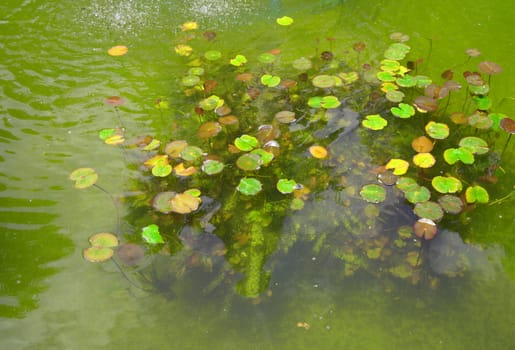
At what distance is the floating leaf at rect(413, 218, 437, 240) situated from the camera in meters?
2.18

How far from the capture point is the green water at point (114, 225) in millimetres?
→ 1979

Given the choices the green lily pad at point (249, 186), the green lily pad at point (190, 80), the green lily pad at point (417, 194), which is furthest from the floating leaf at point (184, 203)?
the green lily pad at point (417, 194)

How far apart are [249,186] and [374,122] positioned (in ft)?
3.24

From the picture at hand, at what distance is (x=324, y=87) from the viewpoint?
122 inches

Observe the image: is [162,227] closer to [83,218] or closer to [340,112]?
[83,218]

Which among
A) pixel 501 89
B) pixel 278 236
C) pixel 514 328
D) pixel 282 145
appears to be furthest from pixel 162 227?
pixel 501 89

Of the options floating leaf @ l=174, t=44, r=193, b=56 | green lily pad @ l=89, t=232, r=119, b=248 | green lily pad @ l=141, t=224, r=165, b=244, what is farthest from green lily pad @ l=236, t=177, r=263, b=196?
floating leaf @ l=174, t=44, r=193, b=56

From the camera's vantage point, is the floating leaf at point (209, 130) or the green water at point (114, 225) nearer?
the green water at point (114, 225)

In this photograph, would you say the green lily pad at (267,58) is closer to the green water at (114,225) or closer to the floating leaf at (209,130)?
the green water at (114,225)

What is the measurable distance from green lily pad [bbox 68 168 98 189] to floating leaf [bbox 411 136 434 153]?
192 cm

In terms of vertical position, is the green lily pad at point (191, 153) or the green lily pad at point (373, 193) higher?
the green lily pad at point (191, 153)

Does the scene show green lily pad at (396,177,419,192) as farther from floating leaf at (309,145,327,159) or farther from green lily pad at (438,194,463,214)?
floating leaf at (309,145,327,159)

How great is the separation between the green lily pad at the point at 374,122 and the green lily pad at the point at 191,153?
3.59 feet

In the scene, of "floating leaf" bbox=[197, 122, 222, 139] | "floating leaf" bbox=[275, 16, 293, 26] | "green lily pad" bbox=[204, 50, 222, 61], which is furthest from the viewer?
"floating leaf" bbox=[275, 16, 293, 26]
